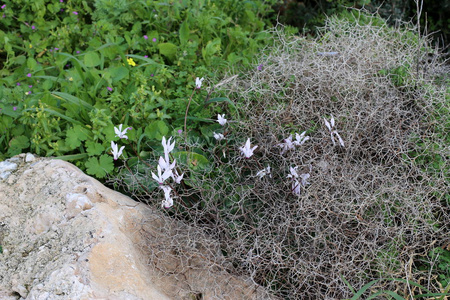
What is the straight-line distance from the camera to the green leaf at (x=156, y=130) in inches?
106

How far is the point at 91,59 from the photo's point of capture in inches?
125

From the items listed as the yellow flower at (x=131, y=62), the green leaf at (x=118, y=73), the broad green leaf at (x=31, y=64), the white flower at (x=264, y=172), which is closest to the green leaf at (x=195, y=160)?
the white flower at (x=264, y=172)

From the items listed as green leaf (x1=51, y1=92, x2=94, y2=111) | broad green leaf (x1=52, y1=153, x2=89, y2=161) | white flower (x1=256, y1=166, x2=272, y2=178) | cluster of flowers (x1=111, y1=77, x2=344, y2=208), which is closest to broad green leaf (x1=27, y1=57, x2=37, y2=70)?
green leaf (x1=51, y1=92, x2=94, y2=111)

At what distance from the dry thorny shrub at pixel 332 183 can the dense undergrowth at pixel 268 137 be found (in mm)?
14

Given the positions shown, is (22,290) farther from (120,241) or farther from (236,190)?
(236,190)

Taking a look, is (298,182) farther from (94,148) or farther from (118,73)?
(118,73)

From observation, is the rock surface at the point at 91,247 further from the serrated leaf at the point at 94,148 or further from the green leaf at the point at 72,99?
the green leaf at the point at 72,99

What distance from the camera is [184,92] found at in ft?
10.3

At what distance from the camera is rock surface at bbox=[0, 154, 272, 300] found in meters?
1.84

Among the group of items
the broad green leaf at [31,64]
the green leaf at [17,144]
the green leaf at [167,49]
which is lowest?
the green leaf at [17,144]

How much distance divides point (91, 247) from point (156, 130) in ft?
3.20

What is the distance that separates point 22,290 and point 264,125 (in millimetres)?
1533

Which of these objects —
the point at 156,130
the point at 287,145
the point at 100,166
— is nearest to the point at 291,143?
the point at 287,145

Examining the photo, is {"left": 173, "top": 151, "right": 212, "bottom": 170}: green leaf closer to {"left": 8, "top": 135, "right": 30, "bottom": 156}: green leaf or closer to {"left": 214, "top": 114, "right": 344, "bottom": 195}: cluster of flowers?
{"left": 214, "top": 114, "right": 344, "bottom": 195}: cluster of flowers
